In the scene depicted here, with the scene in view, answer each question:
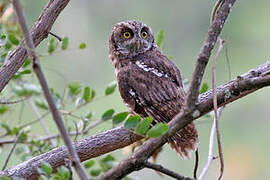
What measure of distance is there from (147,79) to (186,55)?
9.40 m

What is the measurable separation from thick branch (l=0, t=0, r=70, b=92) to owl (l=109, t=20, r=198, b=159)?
86 centimetres

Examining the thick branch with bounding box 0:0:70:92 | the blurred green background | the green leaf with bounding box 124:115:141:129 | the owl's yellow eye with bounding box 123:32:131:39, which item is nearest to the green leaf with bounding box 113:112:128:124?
the green leaf with bounding box 124:115:141:129

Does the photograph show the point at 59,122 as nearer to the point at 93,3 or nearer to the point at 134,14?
the point at 134,14

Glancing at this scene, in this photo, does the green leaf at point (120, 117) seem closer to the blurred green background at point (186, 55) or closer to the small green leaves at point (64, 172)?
the small green leaves at point (64, 172)

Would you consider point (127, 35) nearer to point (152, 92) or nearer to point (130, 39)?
point (130, 39)

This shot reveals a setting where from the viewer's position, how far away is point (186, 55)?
40.5ft

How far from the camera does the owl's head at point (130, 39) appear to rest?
11.5 ft

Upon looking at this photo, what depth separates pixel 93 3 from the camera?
1422cm

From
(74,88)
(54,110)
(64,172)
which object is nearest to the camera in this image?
(54,110)

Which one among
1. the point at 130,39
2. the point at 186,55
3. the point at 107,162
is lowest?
the point at 186,55

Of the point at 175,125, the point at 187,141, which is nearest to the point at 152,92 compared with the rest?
the point at 187,141

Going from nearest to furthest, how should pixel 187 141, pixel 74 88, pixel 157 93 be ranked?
pixel 187 141
pixel 74 88
pixel 157 93

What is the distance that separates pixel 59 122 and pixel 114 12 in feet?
40.8

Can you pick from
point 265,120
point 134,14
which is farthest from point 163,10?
point 265,120
